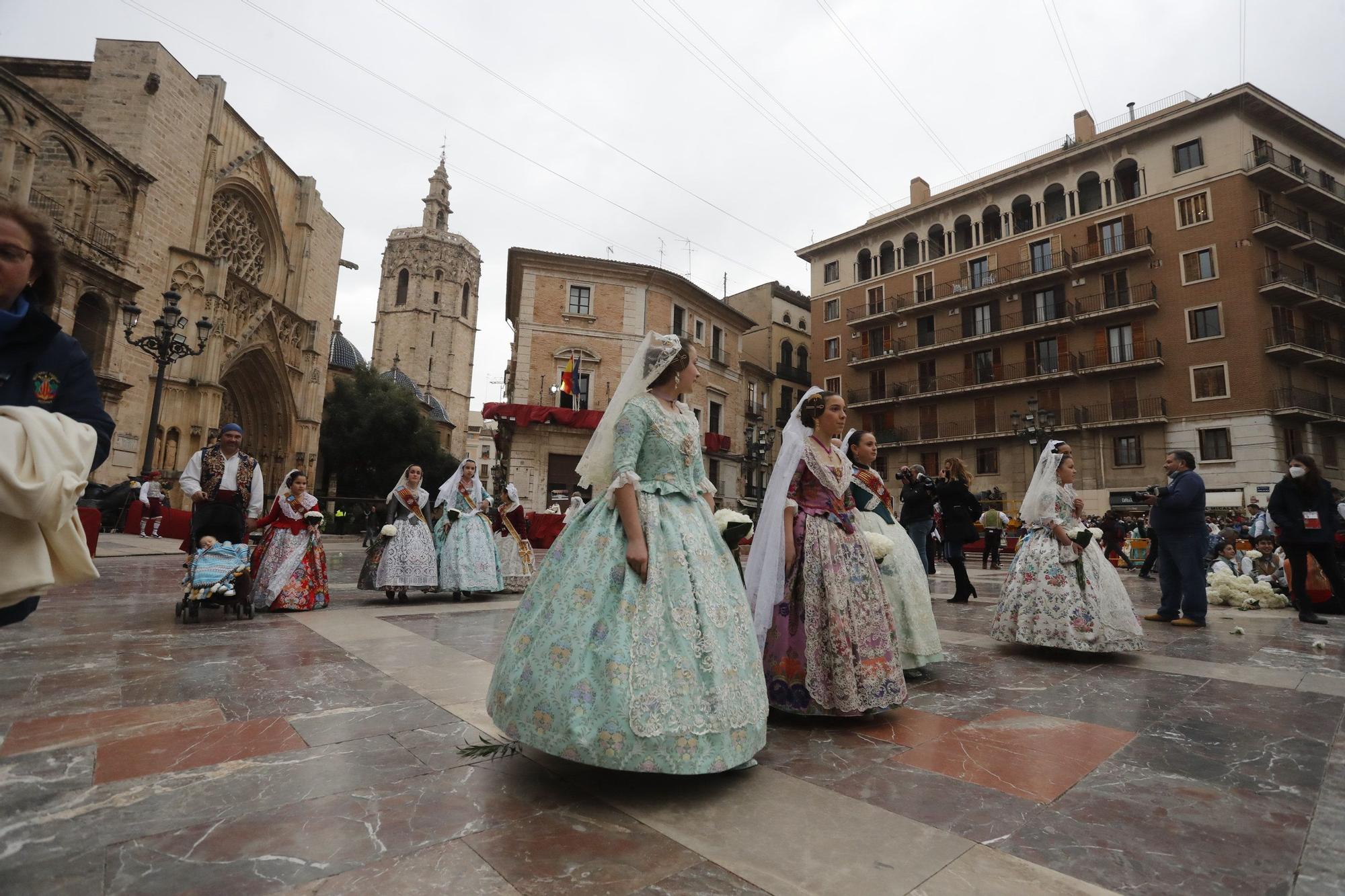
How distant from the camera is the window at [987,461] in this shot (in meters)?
28.9

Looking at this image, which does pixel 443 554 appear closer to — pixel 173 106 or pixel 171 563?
pixel 171 563

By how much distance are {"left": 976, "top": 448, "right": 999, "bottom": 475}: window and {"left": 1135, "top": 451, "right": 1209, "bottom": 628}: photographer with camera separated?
23948 millimetres

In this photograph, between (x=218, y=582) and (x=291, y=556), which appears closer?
(x=218, y=582)

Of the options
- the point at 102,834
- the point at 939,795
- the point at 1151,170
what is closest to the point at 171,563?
the point at 102,834

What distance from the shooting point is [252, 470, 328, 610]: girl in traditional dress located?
6.53m

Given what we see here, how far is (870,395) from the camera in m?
34.5

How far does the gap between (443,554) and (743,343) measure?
32.1 meters

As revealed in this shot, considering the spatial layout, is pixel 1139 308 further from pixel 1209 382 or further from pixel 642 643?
pixel 642 643

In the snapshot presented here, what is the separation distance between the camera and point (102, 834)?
1.84m

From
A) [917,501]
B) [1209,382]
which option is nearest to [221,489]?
[917,501]

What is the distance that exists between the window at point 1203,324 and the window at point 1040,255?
592 centimetres

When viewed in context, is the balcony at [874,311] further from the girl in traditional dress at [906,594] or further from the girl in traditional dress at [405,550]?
the girl in traditional dress at [906,594]

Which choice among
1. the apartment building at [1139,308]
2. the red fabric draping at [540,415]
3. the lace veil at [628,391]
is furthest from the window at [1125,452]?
the lace veil at [628,391]

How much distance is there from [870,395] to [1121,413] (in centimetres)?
1146
